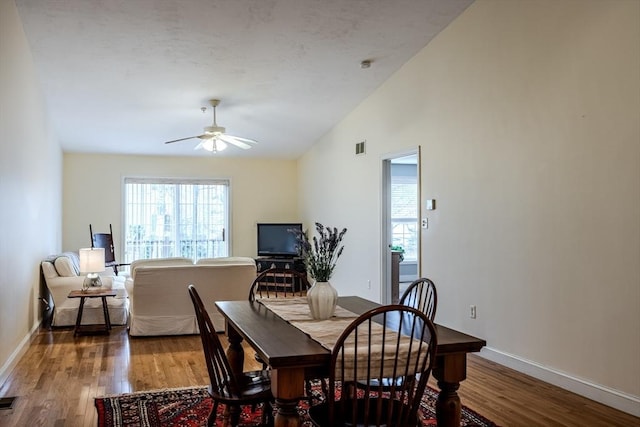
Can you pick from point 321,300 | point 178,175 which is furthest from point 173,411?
point 178,175

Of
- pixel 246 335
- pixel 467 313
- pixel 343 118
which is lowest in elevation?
pixel 467 313

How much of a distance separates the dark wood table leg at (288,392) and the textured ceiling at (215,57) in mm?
3481

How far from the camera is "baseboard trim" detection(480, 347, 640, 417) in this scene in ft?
11.2

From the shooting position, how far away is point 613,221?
11.7 feet

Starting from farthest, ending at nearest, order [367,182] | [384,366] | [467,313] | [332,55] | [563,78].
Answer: [367,182] → [332,55] → [467,313] → [563,78] → [384,366]

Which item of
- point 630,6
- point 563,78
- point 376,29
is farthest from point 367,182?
point 630,6

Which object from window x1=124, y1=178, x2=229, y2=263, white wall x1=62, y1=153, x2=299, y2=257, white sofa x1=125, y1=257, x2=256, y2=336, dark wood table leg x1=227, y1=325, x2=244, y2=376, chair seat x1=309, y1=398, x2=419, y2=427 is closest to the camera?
chair seat x1=309, y1=398, x2=419, y2=427

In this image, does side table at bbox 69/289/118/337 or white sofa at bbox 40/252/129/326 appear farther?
white sofa at bbox 40/252/129/326

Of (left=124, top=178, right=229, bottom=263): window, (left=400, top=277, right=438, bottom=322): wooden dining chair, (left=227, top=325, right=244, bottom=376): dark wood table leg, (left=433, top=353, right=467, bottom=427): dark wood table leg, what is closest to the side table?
(left=227, top=325, right=244, bottom=376): dark wood table leg

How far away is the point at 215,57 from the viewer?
567 cm

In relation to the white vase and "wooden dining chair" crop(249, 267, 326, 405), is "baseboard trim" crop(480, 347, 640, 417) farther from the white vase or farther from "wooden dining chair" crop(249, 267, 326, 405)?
the white vase

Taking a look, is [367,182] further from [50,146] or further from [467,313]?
[50,146]

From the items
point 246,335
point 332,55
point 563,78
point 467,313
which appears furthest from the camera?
point 332,55

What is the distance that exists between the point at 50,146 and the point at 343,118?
423 centimetres
